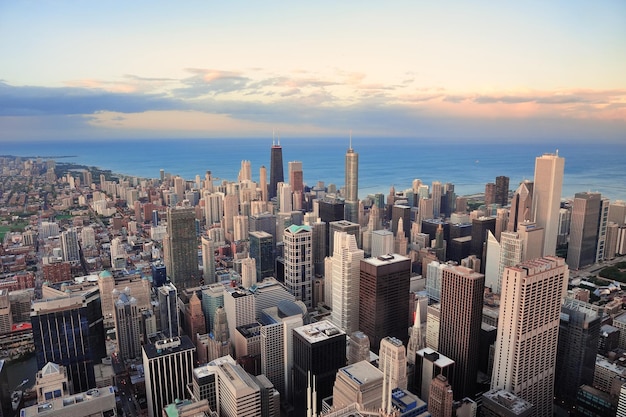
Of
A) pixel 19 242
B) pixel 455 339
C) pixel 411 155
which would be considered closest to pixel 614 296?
pixel 455 339

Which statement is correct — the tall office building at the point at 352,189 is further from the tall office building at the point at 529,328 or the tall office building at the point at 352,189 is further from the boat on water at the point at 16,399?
the boat on water at the point at 16,399

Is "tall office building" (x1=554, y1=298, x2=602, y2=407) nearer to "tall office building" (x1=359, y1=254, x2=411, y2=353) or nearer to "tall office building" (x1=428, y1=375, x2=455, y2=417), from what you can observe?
"tall office building" (x1=428, y1=375, x2=455, y2=417)

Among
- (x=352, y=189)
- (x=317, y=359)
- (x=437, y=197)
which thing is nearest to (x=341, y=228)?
(x=352, y=189)

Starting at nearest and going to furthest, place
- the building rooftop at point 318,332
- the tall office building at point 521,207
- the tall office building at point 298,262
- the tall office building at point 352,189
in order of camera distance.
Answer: the building rooftop at point 318,332 → the tall office building at point 298,262 → the tall office building at point 521,207 → the tall office building at point 352,189

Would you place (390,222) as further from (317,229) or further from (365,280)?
(365,280)

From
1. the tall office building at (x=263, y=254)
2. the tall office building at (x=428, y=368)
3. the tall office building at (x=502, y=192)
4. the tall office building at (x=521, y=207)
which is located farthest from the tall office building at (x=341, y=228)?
the tall office building at (x=502, y=192)

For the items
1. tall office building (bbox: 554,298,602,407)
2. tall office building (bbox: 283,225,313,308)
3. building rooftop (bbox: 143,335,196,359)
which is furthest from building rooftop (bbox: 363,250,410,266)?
building rooftop (bbox: 143,335,196,359)
